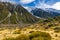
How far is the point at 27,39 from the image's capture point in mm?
16438

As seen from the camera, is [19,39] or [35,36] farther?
[35,36]

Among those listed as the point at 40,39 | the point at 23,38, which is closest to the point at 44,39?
the point at 40,39

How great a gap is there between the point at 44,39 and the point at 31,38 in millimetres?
1580

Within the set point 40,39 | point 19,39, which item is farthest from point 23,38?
point 40,39

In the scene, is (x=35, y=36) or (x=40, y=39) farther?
(x=35, y=36)

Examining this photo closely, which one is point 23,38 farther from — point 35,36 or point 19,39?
point 35,36

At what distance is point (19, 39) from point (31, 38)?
1.69 meters

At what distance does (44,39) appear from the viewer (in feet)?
53.6

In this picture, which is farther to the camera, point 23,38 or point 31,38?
point 31,38

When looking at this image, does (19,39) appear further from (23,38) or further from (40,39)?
(40,39)

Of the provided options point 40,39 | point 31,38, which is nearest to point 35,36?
point 31,38

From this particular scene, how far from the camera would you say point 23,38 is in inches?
639

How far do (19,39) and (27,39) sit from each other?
2.64 ft

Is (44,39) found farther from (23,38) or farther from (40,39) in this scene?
(23,38)
